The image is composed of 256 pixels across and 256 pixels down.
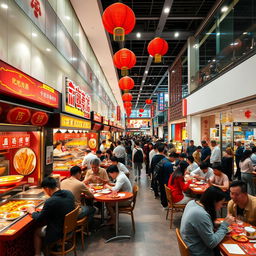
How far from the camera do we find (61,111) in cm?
557

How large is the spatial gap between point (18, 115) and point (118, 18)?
9.07 ft

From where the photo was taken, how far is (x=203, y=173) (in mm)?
6496

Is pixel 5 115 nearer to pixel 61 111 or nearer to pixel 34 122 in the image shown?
pixel 34 122

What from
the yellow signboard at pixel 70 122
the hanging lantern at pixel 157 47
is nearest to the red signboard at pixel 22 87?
the yellow signboard at pixel 70 122

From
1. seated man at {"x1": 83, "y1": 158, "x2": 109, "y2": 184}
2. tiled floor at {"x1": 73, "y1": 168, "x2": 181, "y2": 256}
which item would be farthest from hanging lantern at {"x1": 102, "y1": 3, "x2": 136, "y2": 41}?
tiled floor at {"x1": 73, "y1": 168, "x2": 181, "y2": 256}

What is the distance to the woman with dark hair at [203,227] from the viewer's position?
8.30ft

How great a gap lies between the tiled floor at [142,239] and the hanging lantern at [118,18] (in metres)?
4.42

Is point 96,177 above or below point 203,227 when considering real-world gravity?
below

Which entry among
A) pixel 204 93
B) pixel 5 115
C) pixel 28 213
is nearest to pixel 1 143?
pixel 5 115

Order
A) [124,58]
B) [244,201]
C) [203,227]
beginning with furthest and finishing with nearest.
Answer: [124,58], [244,201], [203,227]

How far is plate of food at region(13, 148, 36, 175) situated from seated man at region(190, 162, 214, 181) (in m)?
4.57

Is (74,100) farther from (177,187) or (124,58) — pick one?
(177,187)

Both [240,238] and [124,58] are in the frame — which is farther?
[124,58]

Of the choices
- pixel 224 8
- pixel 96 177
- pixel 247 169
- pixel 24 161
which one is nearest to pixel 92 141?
pixel 96 177
